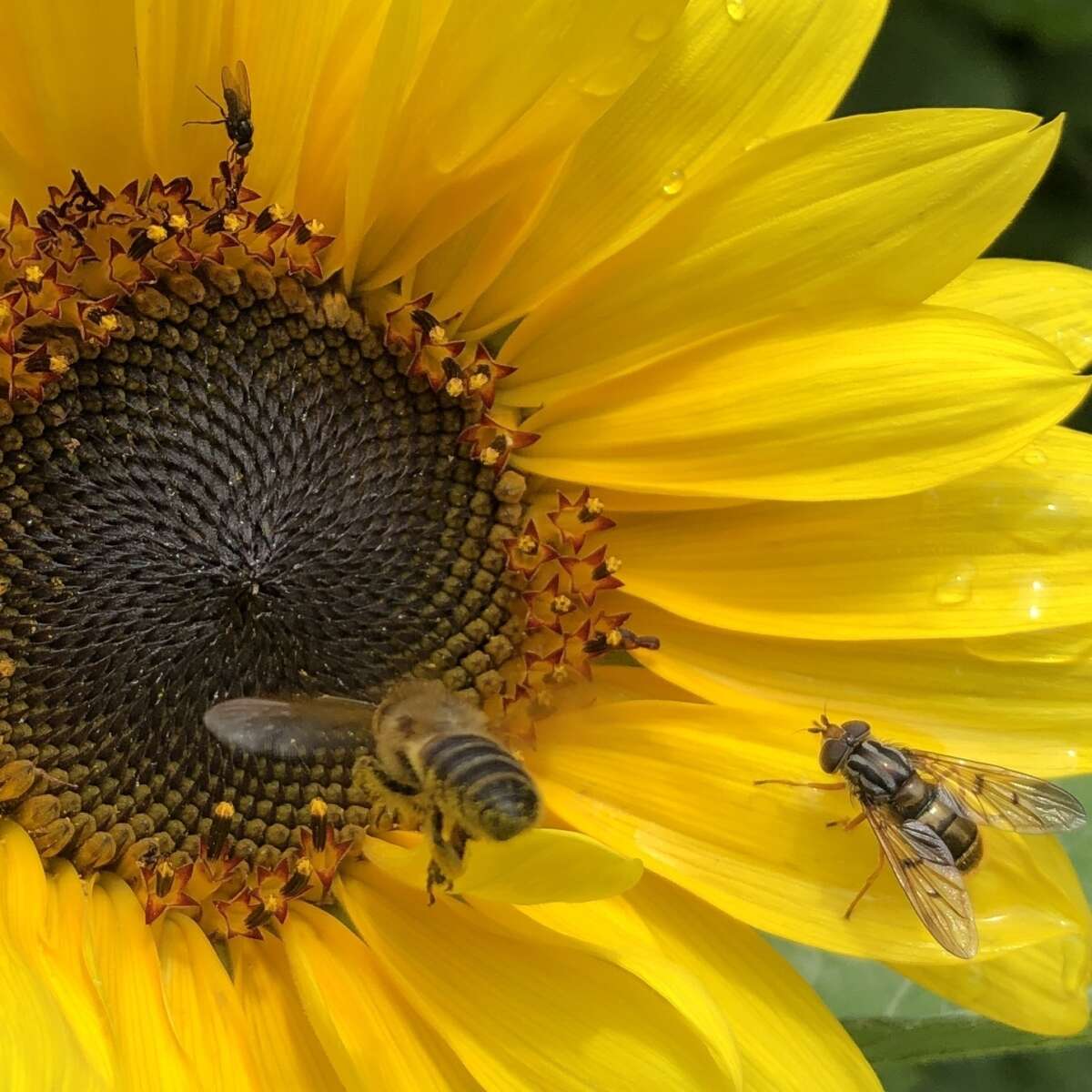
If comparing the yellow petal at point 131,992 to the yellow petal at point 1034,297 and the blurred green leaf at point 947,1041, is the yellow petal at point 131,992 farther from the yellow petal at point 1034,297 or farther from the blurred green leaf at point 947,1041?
the yellow petal at point 1034,297

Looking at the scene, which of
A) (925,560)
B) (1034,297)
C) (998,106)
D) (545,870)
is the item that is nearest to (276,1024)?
(545,870)

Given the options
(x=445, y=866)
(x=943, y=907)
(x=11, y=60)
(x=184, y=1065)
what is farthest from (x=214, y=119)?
(x=943, y=907)

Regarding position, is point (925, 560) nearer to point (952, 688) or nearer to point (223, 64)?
point (952, 688)

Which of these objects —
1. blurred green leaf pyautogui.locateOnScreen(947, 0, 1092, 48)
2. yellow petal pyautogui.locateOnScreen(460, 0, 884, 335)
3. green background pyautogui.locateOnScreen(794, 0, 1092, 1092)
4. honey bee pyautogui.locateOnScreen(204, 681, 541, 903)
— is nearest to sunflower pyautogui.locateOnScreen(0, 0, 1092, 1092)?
yellow petal pyautogui.locateOnScreen(460, 0, 884, 335)

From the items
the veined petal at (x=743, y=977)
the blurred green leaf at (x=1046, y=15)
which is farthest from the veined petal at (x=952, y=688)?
the blurred green leaf at (x=1046, y=15)

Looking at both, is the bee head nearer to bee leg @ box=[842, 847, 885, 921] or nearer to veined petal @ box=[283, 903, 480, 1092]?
bee leg @ box=[842, 847, 885, 921]

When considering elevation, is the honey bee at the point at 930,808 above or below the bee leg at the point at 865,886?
above
